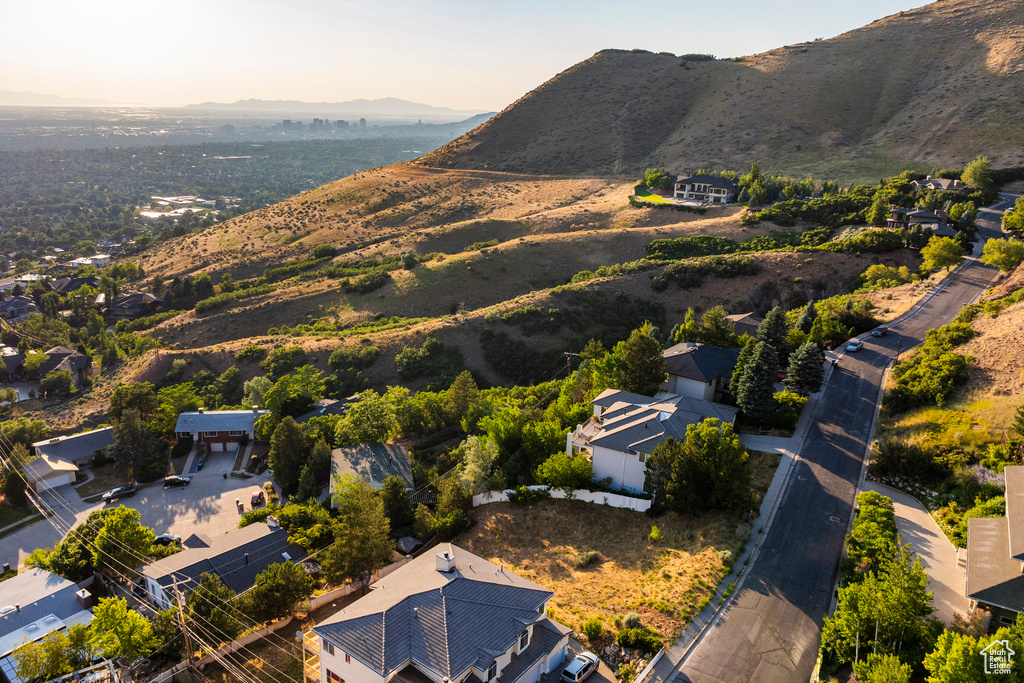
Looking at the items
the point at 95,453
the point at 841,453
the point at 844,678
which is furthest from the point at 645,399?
the point at 95,453

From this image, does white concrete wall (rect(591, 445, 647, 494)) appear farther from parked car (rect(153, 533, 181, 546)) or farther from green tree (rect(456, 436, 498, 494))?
parked car (rect(153, 533, 181, 546))

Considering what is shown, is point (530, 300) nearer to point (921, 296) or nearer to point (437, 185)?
point (921, 296)

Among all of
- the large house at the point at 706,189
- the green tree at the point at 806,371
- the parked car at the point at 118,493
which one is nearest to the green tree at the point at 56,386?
the parked car at the point at 118,493

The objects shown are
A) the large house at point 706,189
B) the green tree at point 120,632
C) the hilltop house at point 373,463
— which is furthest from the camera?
the large house at point 706,189

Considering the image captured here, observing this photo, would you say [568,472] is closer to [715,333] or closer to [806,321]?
[715,333]

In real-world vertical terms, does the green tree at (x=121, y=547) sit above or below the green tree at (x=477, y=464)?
below

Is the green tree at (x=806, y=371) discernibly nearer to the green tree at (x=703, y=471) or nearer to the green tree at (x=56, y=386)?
the green tree at (x=703, y=471)

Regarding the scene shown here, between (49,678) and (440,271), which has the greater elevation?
(440,271)
